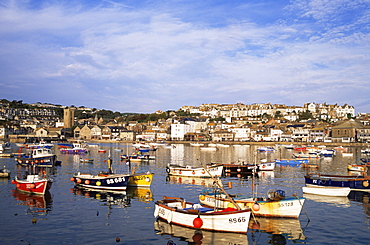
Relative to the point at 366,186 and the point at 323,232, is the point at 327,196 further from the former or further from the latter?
the point at 323,232

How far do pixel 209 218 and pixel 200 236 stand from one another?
954mm

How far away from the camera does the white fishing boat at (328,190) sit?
26438 mm

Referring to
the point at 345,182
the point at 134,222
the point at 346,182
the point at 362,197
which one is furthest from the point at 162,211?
the point at 346,182

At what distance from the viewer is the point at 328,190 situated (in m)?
27.0

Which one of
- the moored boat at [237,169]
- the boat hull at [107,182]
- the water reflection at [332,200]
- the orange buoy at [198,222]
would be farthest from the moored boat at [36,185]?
the moored boat at [237,169]

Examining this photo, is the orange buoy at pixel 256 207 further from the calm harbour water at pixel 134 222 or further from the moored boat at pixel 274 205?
the calm harbour water at pixel 134 222

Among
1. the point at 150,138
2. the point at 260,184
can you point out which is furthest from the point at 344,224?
the point at 150,138

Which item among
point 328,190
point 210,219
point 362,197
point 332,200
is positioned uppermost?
point 328,190

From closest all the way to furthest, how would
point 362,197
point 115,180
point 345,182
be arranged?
1. point 362,197
2. point 115,180
3. point 345,182

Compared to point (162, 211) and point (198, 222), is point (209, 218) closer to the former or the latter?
point (198, 222)

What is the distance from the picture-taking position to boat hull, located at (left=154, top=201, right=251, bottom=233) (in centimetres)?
1661

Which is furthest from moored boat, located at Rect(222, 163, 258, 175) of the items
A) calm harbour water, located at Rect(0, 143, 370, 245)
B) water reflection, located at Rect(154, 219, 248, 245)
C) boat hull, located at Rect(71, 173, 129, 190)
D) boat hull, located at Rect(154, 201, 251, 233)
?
water reflection, located at Rect(154, 219, 248, 245)

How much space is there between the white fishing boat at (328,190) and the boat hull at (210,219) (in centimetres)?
1290

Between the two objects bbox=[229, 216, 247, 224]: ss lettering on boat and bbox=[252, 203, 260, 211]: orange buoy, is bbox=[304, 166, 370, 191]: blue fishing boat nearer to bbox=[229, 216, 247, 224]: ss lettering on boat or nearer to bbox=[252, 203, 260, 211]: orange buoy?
bbox=[252, 203, 260, 211]: orange buoy
